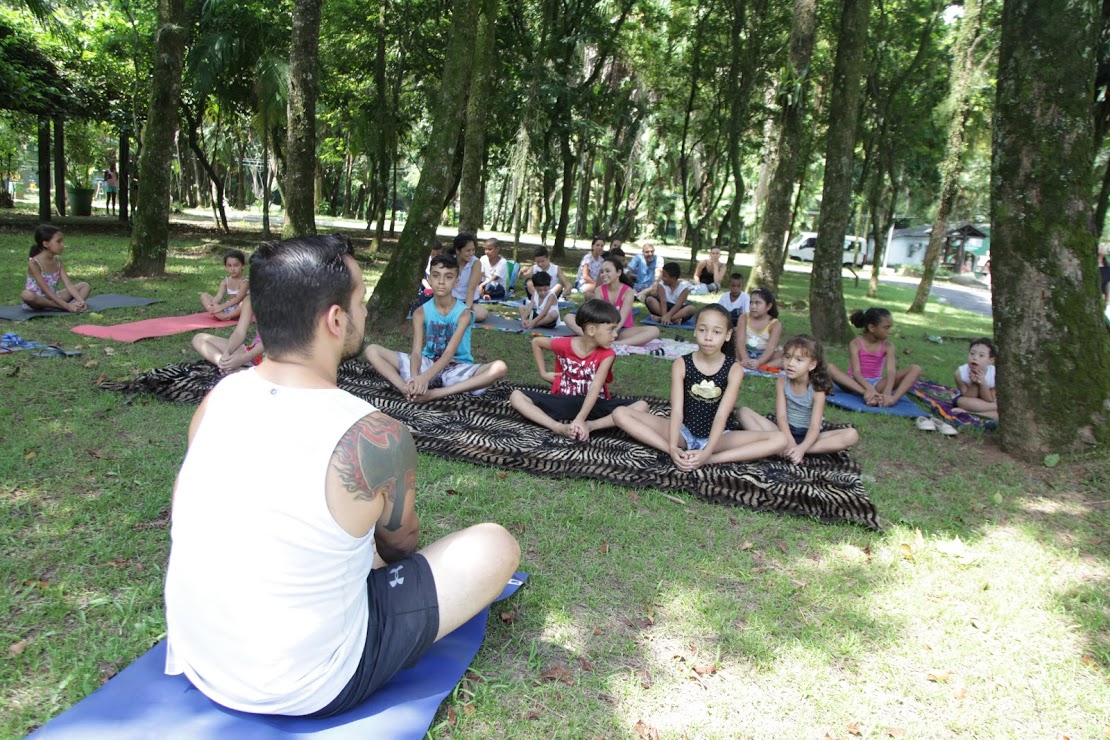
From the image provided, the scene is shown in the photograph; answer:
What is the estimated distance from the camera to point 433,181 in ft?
26.7

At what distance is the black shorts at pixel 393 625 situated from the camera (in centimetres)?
226

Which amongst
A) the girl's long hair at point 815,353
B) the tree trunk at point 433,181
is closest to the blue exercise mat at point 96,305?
the tree trunk at point 433,181

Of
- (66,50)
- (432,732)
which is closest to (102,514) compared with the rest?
(432,732)

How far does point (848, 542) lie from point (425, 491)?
2512mm

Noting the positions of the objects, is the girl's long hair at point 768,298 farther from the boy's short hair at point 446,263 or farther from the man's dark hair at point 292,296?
the man's dark hair at point 292,296

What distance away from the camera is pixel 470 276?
32.6 ft

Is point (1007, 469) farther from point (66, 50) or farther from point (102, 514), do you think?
point (66, 50)

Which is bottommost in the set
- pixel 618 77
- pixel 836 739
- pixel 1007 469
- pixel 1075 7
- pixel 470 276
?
pixel 836 739

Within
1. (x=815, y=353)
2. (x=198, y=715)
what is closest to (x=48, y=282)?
(x=198, y=715)

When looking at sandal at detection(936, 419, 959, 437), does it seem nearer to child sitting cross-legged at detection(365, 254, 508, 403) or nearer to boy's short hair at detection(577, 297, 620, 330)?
boy's short hair at detection(577, 297, 620, 330)

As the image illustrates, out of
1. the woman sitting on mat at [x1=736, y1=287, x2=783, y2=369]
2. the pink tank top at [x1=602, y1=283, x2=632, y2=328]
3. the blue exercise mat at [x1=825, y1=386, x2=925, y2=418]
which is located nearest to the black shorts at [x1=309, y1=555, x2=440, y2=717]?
the blue exercise mat at [x1=825, y1=386, x2=925, y2=418]

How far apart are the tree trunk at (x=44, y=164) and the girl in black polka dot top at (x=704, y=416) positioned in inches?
698

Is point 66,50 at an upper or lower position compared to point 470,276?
upper

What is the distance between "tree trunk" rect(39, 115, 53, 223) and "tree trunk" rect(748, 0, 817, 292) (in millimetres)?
16152
